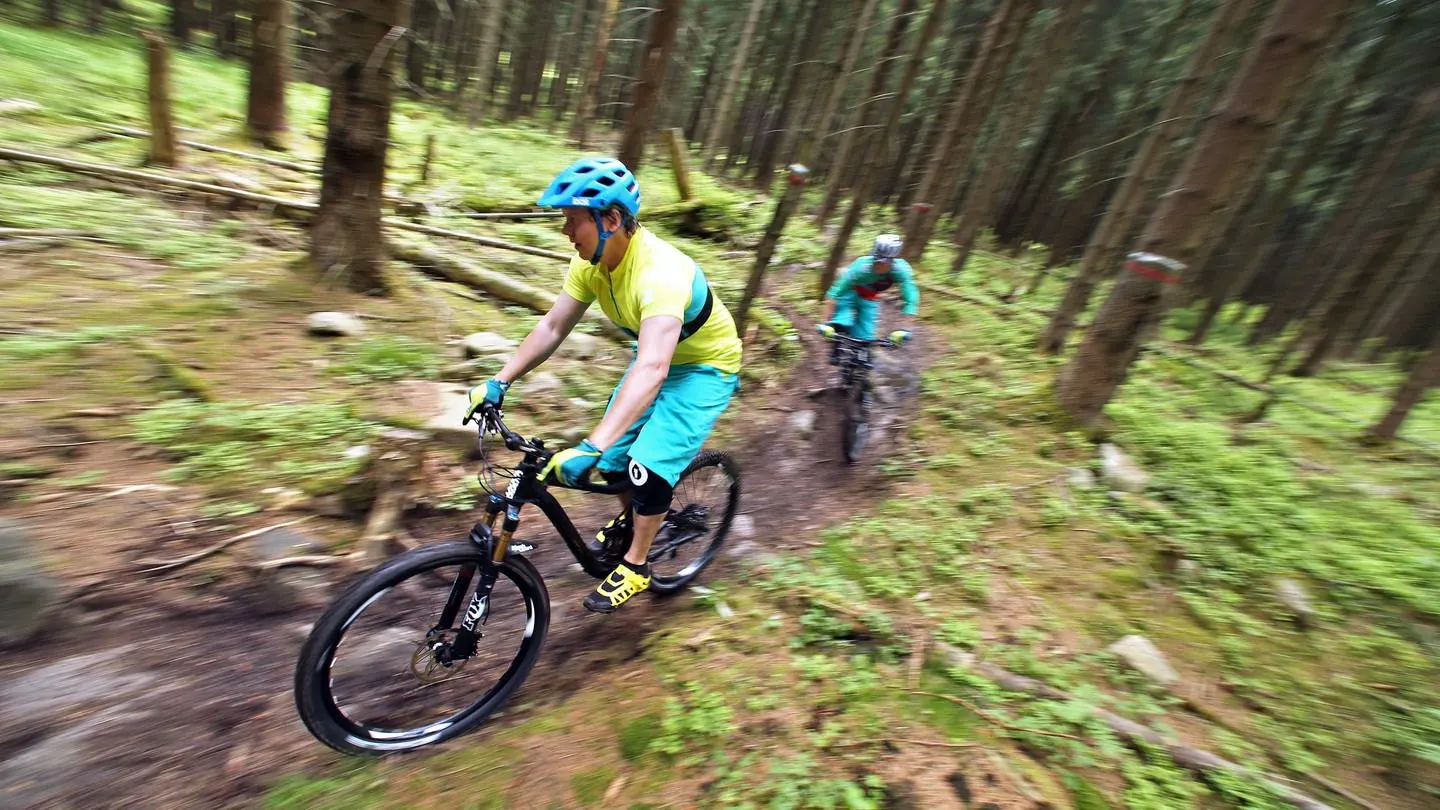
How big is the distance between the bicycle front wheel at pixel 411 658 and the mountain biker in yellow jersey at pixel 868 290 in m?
4.58

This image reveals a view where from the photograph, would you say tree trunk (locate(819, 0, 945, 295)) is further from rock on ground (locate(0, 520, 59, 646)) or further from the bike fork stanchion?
rock on ground (locate(0, 520, 59, 646))

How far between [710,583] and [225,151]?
10703 millimetres

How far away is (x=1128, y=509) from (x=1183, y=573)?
2.56 ft

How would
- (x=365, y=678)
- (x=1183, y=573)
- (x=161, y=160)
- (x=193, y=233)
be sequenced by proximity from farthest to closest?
(x=161, y=160)
(x=193, y=233)
(x=1183, y=573)
(x=365, y=678)

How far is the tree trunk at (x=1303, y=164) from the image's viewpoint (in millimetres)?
11703

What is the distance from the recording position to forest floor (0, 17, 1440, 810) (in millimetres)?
2783

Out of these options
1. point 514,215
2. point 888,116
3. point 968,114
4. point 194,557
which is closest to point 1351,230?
point 968,114

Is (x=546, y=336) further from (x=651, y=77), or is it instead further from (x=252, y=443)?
(x=651, y=77)

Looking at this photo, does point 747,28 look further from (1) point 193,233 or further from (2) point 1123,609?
(2) point 1123,609

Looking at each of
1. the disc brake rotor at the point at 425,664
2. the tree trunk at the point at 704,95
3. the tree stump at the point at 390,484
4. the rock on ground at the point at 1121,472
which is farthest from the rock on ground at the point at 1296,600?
the tree trunk at the point at 704,95

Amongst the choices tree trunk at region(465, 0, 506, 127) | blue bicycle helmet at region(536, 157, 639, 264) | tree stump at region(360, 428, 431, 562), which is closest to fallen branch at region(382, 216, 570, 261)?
tree stump at region(360, 428, 431, 562)

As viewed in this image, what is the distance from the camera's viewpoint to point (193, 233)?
6.64 metres

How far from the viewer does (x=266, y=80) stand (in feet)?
37.4

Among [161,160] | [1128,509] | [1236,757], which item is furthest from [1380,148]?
[161,160]
